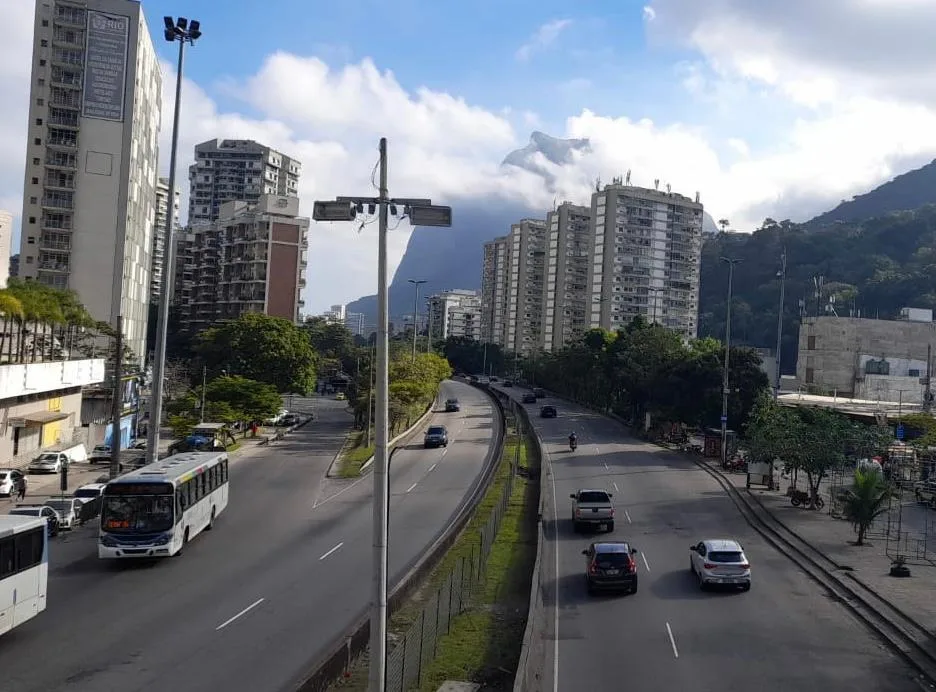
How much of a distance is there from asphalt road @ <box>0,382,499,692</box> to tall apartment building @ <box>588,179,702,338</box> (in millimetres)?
93325

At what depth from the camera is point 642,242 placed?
→ 417 ft

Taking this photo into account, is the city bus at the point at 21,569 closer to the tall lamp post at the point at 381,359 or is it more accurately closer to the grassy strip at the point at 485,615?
the grassy strip at the point at 485,615

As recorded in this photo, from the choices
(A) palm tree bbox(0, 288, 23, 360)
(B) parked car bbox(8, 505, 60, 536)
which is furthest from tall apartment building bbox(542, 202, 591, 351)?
(B) parked car bbox(8, 505, 60, 536)

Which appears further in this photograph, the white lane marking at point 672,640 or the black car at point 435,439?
the black car at point 435,439

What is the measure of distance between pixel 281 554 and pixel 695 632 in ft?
41.1

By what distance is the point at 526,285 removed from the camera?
166625 mm

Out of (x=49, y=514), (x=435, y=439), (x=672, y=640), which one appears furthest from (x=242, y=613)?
(x=435, y=439)

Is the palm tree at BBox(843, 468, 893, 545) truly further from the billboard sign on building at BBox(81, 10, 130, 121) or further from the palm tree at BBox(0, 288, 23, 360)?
the billboard sign on building at BBox(81, 10, 130, 121)

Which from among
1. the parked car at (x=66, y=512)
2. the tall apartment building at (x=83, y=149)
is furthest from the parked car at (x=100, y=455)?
the parked car at (x=66, y=512)

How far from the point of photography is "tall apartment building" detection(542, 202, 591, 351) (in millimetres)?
145000

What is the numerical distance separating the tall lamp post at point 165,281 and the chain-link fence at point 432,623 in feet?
42.8

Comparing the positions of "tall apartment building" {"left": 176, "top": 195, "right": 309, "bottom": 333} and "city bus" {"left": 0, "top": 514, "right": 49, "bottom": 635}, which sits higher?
"tall apartment building" {"left": 176, "top": 195, "right": 309, "bottom": 333}

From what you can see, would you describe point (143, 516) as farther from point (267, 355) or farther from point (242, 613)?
point (267, 355)

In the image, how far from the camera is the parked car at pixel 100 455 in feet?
155
